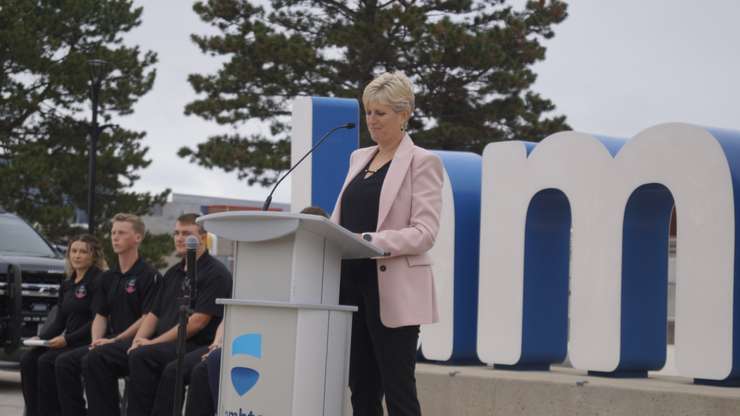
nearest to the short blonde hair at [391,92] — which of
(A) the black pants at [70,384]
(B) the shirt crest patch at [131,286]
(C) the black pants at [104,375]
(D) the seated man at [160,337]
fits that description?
(D) the seated man at [160,337]

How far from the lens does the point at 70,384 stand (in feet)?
26.5

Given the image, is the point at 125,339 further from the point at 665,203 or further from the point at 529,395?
the point at 665,203

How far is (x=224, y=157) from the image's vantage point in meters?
30.2

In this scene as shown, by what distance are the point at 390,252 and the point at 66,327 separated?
4.88 meters

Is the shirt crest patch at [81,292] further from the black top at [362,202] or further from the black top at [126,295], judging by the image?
the black top at [362,202]

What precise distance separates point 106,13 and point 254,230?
1242 inches

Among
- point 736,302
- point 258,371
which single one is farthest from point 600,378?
point 258,371

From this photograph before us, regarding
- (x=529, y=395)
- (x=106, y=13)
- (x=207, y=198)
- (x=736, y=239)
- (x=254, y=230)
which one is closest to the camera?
(x=254, y=230)

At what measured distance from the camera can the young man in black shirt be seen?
26.5 ft

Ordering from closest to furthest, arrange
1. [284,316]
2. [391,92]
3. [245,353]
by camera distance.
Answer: [284,316]
[245,353]
[391,92]

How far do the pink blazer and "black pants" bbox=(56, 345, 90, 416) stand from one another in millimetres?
4052

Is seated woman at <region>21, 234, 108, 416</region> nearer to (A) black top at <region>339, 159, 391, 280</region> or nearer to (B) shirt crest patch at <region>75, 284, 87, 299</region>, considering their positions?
(B) shirt crest patch at <region>75, 284, 87, 299</region>

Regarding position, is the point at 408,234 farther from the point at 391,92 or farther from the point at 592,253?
the point at 592,253

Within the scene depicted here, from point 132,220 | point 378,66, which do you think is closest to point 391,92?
point 132,220
